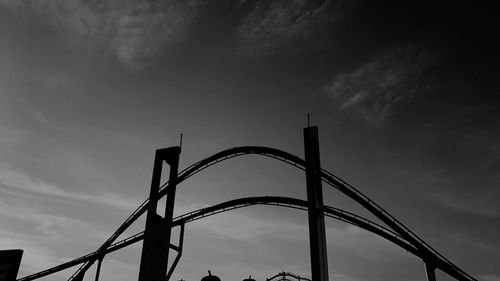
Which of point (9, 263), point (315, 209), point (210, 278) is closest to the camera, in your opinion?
point (315, 209)

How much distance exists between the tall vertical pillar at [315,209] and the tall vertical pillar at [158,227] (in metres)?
10.4


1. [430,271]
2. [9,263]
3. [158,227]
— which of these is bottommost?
[9,263]

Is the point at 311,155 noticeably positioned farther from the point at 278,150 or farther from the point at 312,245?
the point at 278,150

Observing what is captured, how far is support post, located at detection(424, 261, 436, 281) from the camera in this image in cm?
2256

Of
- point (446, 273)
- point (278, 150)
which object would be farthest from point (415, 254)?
point (278, 150)

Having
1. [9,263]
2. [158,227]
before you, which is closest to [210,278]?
[158,227]

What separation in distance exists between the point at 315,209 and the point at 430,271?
13073 mm

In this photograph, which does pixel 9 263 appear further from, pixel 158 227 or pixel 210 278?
pixel 210 278

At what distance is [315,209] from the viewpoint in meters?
14.8

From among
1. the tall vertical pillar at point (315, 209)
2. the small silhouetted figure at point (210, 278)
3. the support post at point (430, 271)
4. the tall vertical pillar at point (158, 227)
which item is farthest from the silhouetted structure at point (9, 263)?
the support post at point (430, 271)

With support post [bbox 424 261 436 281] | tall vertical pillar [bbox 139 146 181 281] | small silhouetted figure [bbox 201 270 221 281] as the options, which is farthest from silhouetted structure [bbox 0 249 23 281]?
support post [bbox 424 261 436 281]

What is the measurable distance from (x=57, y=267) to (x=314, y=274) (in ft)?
84.5

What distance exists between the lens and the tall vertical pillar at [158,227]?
2039cm

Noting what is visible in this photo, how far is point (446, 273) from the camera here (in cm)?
2278
